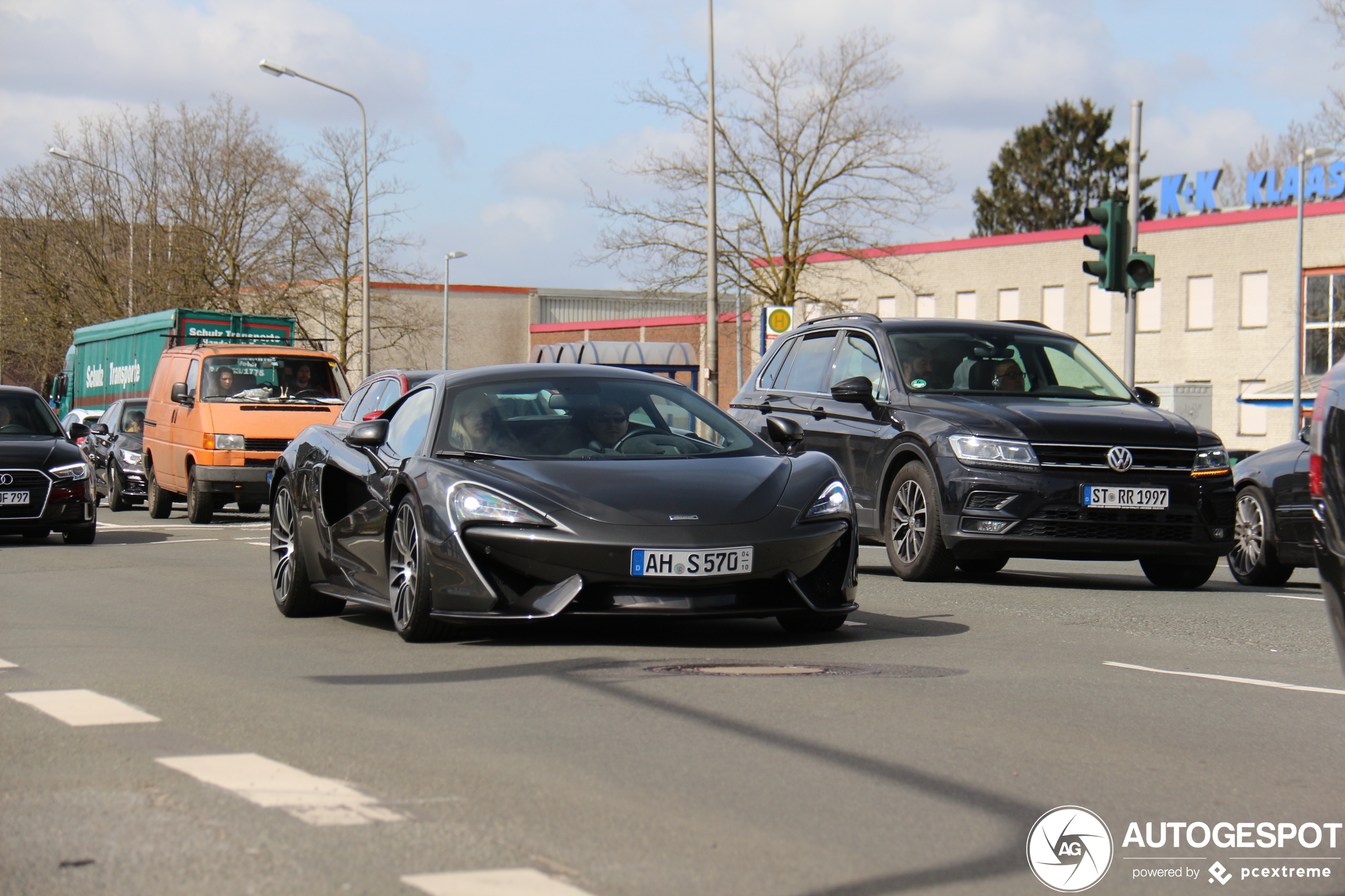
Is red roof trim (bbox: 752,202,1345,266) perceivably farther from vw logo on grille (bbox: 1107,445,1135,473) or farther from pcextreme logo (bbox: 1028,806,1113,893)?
pcextreme logo (bbox: 1028,806,1113,893)

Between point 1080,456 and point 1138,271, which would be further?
point 1138,271

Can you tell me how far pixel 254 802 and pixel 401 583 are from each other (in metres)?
3.49

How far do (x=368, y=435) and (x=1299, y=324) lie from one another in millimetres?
45303

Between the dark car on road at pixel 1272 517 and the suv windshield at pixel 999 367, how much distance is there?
1181 millimetres

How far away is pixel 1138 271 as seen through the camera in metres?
16.6

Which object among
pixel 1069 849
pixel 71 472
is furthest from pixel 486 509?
pixel 71 472

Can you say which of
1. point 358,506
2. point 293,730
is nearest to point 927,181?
point 358,506

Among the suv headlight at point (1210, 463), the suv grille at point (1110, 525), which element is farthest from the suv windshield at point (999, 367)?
the suv grille at point (1110, 525)

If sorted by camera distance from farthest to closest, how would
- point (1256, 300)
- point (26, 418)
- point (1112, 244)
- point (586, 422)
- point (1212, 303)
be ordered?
1. point (1212, 303)
2. point (1256, 300)
3. point (26, 418)
4. point (1112, 244)
5. point (586, 422)

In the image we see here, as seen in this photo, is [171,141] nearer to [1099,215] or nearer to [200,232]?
[200,232]

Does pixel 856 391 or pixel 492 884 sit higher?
pixel 856 391

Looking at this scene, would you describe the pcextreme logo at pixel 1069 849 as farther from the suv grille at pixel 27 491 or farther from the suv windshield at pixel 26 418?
the suv windshield at pixel 26 418

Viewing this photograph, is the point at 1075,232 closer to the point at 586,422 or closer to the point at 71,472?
the point at 71,472

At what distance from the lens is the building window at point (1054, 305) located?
2263 inches
